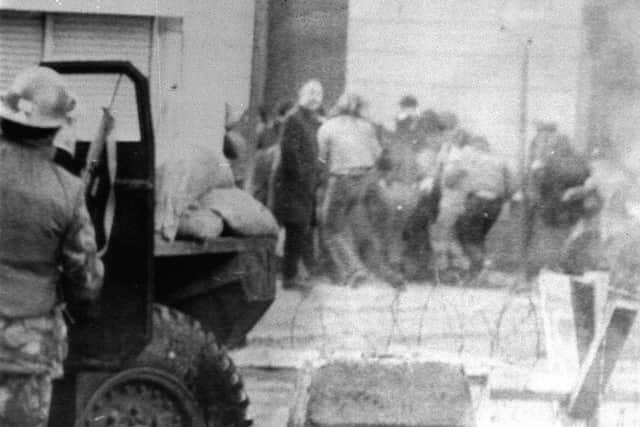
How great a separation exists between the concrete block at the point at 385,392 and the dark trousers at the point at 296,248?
18.6 inches

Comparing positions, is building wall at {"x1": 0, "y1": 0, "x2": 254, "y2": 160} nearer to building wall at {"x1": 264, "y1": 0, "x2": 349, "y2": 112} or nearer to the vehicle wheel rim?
building wall at {"x1": 264, "y1": 0, "x2": 349, "y2": 112}

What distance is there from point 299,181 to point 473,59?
94 cm

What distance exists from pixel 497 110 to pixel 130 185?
1.71 meters

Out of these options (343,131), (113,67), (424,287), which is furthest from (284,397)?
(113,67)

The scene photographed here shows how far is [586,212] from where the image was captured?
6.50 metres

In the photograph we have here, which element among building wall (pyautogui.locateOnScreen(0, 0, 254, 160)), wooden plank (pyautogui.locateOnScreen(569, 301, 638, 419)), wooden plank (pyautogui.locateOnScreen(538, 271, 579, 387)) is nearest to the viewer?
building wall (pyautogui.locateOnScreen(0, 0, 254, 160))

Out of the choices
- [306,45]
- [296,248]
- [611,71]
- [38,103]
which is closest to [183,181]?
[296,248]

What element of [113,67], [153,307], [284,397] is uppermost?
[113,67]

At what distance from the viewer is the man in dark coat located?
6246mm

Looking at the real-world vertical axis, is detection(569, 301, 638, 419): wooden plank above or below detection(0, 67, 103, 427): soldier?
below

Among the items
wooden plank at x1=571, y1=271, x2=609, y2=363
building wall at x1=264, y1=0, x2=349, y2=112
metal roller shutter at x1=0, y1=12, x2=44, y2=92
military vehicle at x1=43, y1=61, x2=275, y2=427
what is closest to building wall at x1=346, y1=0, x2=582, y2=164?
building wall at x1=264, y1=0, x2=349, y2=112

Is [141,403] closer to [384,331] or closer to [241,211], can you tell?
[241,211]

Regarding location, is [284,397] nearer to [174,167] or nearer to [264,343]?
[264,343]

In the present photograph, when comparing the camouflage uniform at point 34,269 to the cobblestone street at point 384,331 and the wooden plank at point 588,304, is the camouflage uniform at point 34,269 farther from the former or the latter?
the wooden plank at point 588,304
